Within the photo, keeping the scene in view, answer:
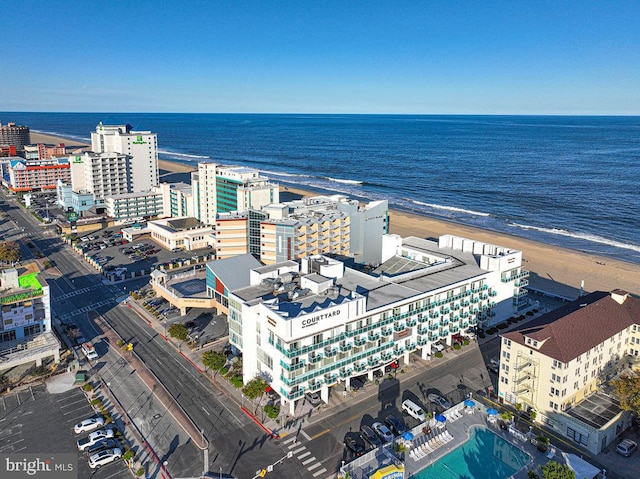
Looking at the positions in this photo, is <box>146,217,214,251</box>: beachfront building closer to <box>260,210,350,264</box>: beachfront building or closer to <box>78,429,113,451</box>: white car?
<box>260,210,350,264</box>: beachfront building

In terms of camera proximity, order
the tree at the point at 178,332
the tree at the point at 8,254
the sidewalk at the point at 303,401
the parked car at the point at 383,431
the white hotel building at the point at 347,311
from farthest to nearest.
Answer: the tree at the point at 8,254 < the tree at the point at 178,332 < the white hotel building at the point at 347,311 < the sidewalk at the point at 303,401 < the parked car at the point at 383,431

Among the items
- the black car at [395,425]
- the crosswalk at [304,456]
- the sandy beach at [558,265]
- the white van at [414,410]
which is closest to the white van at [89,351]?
the crosswalk at [304,456]

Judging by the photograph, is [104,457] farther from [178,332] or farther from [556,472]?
[556,472]

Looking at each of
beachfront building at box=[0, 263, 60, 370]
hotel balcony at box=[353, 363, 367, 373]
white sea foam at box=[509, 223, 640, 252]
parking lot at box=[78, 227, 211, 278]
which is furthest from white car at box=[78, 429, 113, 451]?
white sea foam at box=[509, 223, 640, 252]

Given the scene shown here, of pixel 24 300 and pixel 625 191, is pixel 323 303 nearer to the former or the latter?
pixel 24 300

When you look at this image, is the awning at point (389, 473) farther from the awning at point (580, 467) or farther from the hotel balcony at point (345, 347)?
the awning at point (580, 467)

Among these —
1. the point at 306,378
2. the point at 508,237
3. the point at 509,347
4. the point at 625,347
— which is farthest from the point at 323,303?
the point at 508,237
